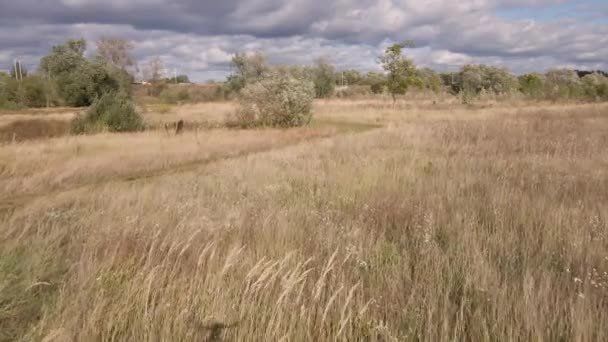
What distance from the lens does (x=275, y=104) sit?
26203 millimetres

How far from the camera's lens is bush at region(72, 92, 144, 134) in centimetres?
2276

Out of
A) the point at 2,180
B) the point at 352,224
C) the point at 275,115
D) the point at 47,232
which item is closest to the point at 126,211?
the point at 47,232

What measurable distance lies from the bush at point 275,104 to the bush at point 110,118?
6.83 metres

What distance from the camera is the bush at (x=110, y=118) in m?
22.8

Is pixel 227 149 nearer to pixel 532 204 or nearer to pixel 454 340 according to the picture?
pixel 532 204

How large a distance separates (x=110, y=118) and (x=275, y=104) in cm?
1016

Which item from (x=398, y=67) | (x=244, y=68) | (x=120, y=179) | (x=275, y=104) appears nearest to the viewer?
(x=120, y=179)

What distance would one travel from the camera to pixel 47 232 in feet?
14.0

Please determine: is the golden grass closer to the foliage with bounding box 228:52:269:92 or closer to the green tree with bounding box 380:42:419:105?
the green tree with bounding box 380:42:419:105

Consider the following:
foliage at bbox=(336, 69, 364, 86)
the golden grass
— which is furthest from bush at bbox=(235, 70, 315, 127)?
foliage at bbox=(336, 69, 364, 86)

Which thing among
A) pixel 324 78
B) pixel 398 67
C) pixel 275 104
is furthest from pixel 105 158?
pixel 324 78

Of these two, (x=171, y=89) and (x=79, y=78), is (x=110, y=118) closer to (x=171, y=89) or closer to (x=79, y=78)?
(x=79, y=78)

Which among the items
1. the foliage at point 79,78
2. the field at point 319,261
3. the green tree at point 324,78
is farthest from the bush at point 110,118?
the green tree at point 324,78

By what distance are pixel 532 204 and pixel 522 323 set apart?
3263 millimetres
